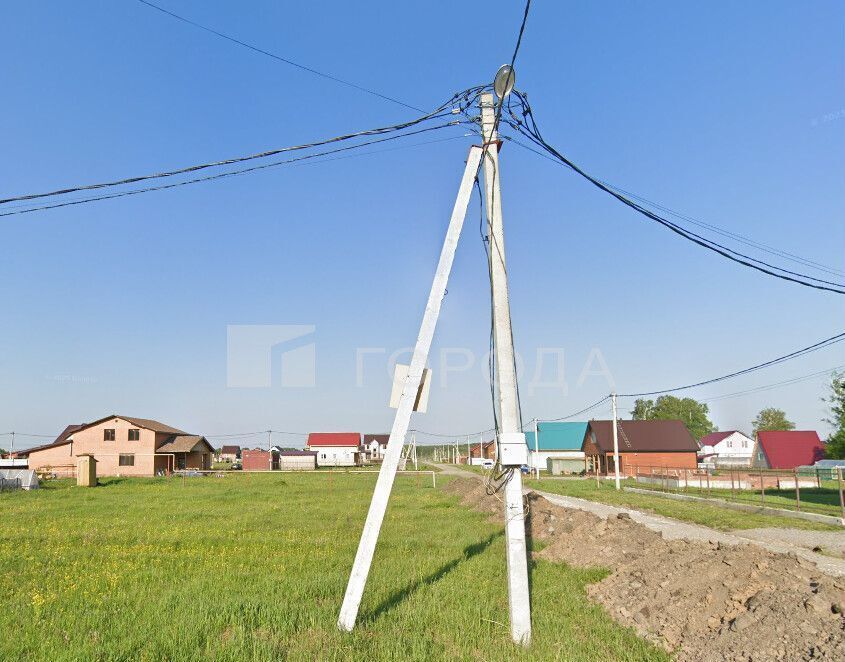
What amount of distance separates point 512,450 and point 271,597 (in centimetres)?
400

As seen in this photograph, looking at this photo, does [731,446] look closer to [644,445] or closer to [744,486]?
[644,445]

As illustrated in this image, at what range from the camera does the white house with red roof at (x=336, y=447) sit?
96.3 metres

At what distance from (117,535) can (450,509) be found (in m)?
11.4

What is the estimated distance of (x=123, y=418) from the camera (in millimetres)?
52688

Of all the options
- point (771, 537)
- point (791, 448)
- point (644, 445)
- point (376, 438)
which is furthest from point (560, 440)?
point (376, 438)

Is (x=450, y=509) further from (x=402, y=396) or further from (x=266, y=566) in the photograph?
(x=402, y=396)

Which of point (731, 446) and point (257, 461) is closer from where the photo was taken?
point (257, 461)

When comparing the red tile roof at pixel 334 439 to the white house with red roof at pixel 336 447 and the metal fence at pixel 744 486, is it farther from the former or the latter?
the metal fence at pixel 744 486

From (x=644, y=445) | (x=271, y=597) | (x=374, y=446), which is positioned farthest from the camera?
(x=374, y=446)

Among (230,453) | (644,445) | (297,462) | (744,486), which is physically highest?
(644,445)

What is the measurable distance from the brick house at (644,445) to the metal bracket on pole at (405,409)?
50.5 m

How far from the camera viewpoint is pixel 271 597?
8.14 m

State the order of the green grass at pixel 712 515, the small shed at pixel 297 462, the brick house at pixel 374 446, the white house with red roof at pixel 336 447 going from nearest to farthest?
the green grass at pixel 712 515 < the small shed at pixel 297 462 < the white house with red roof at pixel 336 447 < the brick house at pixel 374 446

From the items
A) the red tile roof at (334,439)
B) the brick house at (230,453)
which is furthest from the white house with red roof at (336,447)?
the brick house at (230,453)
